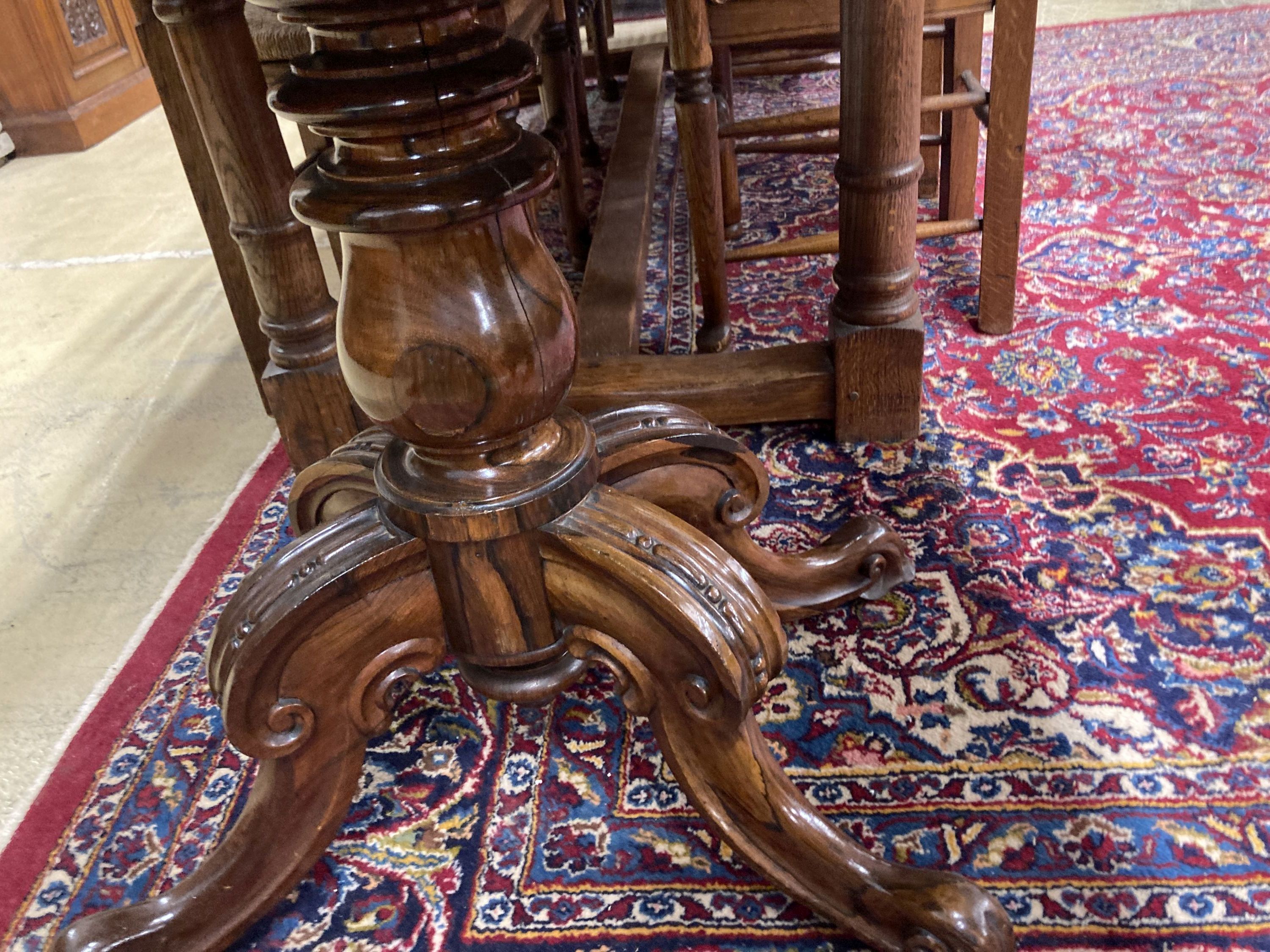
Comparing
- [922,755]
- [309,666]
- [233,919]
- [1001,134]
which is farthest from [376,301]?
[1001,134]

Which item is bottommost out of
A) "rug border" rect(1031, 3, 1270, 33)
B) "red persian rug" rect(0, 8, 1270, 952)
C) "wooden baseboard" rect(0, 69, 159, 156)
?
"rug border" rect(1031, 3, 1270, 33)

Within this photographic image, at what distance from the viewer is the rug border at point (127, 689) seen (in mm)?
895

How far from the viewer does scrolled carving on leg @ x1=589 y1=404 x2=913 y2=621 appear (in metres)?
0.87

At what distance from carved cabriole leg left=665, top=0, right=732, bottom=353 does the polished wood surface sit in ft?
2.59

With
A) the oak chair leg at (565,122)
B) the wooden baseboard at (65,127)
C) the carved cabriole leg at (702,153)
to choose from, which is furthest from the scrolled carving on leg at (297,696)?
the wooden baseboard at (65,127)

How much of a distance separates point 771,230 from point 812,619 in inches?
49.8

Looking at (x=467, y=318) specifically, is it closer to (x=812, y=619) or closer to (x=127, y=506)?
(x=812, y=619)

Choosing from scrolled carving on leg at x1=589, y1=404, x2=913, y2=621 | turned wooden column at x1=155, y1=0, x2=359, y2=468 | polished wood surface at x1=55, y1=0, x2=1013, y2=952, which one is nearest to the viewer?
polished wood surface at x1=55, y1=0, x2=1013, y2=952

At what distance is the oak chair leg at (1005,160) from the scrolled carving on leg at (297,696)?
1142 millimetres

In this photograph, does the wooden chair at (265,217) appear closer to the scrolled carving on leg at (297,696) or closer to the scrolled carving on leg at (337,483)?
the scrolled carving on leg at (337,483)

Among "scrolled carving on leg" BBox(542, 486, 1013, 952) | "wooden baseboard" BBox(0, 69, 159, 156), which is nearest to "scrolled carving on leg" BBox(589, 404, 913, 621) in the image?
"scrolled carving on leg" BBox(542, 486, 1013, 952)

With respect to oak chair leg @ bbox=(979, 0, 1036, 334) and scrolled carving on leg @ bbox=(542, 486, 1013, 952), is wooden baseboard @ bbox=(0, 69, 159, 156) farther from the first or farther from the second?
scrolled carving on leg @ bbox=(542, 486, 1013, 952)

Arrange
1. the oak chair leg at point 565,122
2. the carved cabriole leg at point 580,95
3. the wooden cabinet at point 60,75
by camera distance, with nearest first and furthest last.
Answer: the oak chair leg at point 565,122
the carved cabriole leg at point 580,95
the wooden cabinet at point 60,75

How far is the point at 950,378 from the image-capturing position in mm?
1490
